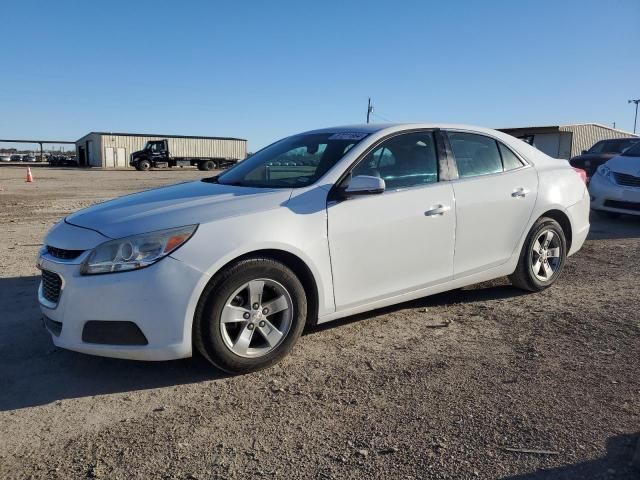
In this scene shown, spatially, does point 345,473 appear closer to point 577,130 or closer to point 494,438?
point 494,438

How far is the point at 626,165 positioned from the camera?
31.3ft

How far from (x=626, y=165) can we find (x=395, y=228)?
7413mm

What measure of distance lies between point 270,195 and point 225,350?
1047 mm

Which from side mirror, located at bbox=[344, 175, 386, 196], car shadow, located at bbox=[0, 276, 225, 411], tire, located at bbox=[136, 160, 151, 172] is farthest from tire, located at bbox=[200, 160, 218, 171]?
side mirror, located at bbox=[344, 175, 386, 196]

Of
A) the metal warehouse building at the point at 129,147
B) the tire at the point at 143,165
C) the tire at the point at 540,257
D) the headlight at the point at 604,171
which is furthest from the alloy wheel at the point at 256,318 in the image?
the metal warehouse building at the point at 129,147

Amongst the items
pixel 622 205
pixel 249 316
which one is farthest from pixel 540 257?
pixel 622 205

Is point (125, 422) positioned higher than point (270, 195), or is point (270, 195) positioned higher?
point (270, 195)

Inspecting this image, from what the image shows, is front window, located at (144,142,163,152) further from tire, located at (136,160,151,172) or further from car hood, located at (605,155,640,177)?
car hood, located at (605,155,640,177)

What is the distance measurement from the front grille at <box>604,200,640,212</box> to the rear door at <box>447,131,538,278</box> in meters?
5.34

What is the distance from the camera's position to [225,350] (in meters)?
3.35

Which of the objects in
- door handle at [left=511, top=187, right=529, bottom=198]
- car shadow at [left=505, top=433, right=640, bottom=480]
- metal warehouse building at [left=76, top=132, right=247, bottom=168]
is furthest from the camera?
metal warehouse building at [left=76, top=132, right=247, bottom=168]

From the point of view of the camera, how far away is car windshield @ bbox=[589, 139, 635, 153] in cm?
1434

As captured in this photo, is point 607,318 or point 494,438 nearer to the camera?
point 494,438

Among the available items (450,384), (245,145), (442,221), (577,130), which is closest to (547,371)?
(450,384)
